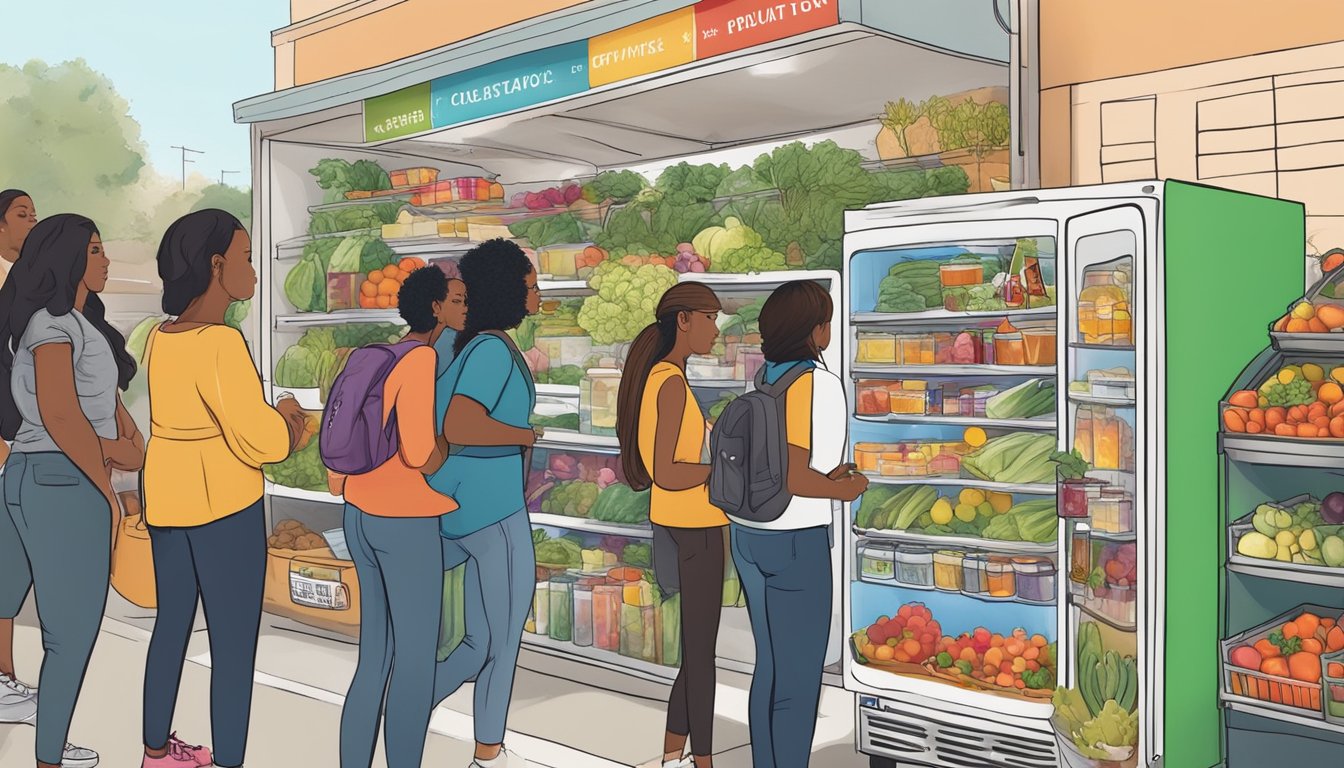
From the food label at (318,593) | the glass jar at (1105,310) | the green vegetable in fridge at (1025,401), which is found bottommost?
the food label at (318,593)

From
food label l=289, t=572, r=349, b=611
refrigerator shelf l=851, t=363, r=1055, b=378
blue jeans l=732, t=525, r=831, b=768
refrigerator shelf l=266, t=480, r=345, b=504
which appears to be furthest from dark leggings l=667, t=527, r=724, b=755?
refrigerator shelf l=266, t=480, r=345, b=504

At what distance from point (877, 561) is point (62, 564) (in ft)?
9.96

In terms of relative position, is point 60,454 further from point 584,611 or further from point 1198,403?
point 1198,403

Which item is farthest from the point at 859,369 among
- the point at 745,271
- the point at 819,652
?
the point at 819,652

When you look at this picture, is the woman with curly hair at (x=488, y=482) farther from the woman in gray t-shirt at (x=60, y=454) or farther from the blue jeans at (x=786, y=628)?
the woman in gray t-shirt at (x=60, y=454)

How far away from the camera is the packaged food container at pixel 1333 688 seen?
3146mm

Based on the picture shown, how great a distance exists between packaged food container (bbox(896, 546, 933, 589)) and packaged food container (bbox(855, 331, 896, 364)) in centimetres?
76

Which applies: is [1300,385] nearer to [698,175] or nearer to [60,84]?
[698,175]

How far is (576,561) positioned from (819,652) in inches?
88.4

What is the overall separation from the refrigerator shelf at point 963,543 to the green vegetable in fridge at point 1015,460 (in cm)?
23

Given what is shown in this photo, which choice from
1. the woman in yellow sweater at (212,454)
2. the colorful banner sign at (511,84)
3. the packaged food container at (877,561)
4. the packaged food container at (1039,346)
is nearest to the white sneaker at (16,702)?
the woman in yellow sweater at (212,454)

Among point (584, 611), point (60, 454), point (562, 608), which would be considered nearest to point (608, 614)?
point (584, 611)

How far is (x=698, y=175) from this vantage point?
534 centimetres

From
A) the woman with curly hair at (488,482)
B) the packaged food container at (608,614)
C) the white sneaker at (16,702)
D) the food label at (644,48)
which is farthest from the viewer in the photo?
the packaged food container at (608,614)
